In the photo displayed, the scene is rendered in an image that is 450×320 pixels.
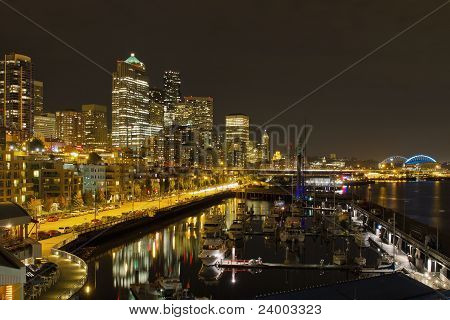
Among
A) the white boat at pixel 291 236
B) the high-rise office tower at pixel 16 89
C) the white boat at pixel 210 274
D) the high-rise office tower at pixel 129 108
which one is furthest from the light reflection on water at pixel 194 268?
the high-rise office tower at pixel 129 108

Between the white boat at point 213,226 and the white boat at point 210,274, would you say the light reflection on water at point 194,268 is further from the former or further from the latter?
the white boat at point 213,226

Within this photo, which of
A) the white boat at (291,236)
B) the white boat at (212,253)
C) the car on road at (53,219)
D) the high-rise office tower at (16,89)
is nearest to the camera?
the white boat at (212,253)

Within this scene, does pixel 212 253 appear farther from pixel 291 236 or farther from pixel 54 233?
pixel 54 233

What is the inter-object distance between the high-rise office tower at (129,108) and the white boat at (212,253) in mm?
64491

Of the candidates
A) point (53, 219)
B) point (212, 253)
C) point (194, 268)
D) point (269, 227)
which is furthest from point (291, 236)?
point (53, 219)

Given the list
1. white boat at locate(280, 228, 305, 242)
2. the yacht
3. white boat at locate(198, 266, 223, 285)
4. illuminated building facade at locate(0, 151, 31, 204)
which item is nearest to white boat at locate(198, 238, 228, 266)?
white boat at locate(198, 266, 223, 285)

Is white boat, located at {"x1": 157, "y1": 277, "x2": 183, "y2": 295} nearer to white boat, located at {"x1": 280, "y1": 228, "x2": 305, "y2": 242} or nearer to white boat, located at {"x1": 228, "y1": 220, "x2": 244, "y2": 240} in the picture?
white boat, located at {"x1": 228, "y1": 220, "x2": 244, "y2": 240}

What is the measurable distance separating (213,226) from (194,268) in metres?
5.43

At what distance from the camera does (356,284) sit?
159 inches

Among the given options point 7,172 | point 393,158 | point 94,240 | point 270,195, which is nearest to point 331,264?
point 94,240

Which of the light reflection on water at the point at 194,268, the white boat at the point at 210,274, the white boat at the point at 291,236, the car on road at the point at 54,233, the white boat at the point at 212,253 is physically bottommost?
the light reflection on water at the point at 194,268

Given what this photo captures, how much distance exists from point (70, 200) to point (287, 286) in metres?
14.6

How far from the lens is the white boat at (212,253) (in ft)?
35.8
